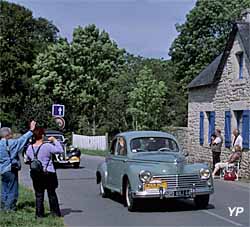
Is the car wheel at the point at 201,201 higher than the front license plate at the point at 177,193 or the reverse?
the reverse

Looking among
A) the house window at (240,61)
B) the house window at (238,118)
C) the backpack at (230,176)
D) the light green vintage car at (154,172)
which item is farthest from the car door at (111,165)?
the house window at (240,61)

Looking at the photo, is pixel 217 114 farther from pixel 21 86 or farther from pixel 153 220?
pixel 21 86

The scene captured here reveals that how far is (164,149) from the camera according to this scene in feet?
51.1

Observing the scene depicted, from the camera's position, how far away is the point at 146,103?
53000 millimetres

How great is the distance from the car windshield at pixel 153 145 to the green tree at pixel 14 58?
44.0 m

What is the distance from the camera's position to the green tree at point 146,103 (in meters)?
51.7

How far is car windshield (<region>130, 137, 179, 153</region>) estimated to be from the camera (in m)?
15.5

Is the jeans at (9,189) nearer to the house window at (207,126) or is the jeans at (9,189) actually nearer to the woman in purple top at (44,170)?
the woman in purple top at (44,170)

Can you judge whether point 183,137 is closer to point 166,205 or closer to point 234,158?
point 234,158

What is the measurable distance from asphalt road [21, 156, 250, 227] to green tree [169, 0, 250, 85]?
111 ft

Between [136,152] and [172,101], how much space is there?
42.6 metres

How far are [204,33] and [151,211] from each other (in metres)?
40.9

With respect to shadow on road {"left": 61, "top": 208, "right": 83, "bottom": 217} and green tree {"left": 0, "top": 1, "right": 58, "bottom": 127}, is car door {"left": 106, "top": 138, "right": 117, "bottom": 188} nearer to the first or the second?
shadow on road {"left": 61, "top": 208, "right": 83, "bottom": 217}

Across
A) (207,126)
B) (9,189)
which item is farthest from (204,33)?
(9,189)
